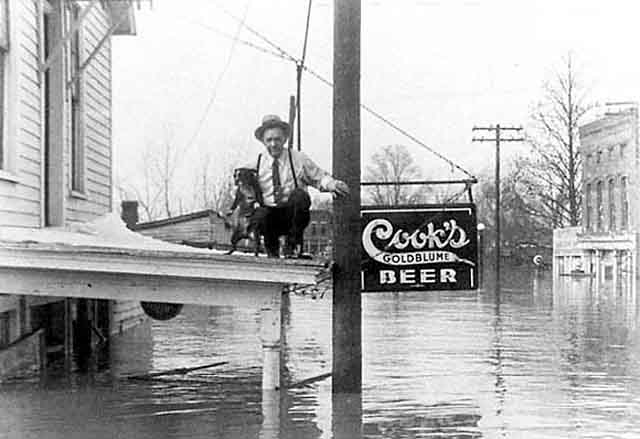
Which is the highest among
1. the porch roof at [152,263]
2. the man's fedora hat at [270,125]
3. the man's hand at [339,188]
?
the man's fedora hat at [270,125]

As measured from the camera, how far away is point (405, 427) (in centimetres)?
917

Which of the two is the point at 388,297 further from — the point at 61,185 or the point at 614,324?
the point at 61,185

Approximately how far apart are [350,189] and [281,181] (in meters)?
0.61

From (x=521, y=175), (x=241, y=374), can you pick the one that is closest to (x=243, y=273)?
(x=241, y=374)

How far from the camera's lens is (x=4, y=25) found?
11719mm

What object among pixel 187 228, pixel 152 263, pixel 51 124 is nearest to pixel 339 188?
pixel 152 263

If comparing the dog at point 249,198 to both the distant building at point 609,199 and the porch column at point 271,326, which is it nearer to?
the porch column at point 271,326

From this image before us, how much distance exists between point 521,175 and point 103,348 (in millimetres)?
50613

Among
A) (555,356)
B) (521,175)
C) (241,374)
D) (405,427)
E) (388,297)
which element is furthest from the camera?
(521,175)

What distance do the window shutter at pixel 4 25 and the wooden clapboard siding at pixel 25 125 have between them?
0.33ft

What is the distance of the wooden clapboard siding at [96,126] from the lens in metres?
16.0

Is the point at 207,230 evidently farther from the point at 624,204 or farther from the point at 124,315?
the point at 624,204

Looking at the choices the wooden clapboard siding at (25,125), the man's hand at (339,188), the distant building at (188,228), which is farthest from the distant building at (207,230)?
the wooden clapboard siding at (25,125)

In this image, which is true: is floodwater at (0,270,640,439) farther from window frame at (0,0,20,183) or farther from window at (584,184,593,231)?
window at (584,184,593,231)
